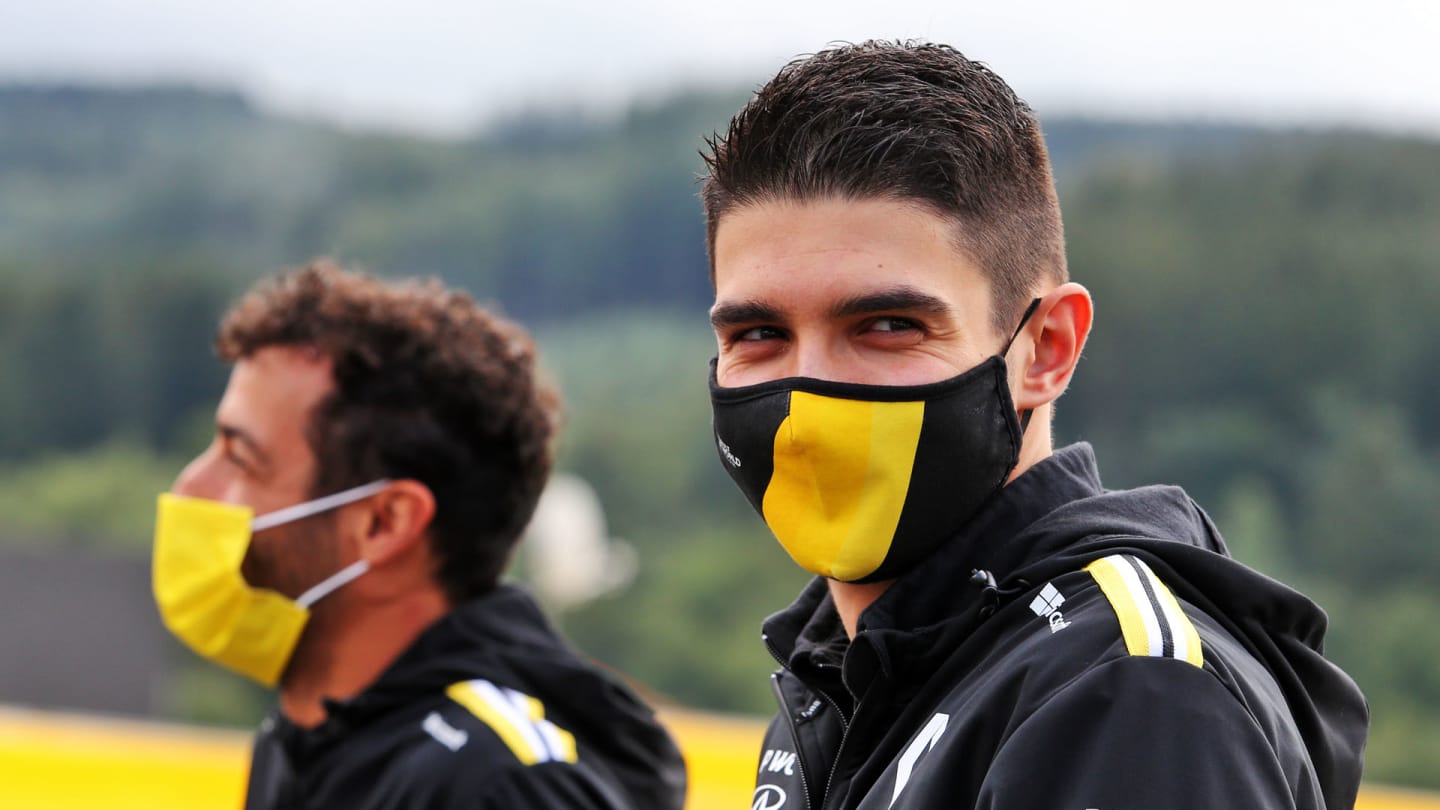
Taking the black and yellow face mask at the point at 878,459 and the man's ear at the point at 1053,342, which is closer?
the black and yellow face mask at the point at 878,459

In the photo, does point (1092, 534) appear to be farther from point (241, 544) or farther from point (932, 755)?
point (241, 544)

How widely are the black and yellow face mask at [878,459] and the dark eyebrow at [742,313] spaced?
0.27 ft

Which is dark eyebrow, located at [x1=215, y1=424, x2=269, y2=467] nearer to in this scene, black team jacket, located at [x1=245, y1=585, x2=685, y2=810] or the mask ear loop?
black team jacket, located at [x1=245, y1=585, x2=685, y2=810]

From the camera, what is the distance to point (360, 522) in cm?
342

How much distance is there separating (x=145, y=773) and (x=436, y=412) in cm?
467

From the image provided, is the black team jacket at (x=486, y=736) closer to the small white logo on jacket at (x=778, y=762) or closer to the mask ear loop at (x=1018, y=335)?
the small white logo on jacket at (x=778, y=762)

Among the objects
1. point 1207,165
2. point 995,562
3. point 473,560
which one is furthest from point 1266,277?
point 995,562

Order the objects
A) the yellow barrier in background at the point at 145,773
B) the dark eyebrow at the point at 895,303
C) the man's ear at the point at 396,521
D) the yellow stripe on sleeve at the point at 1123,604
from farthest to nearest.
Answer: the yellow barrier in background at the point at 145,773
the man's ear at the point at 396,521
the dark eyebrow at the point at 895,303
the yellow stripe on sleeve at the point at 1123,604

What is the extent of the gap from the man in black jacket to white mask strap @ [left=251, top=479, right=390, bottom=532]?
1.56m

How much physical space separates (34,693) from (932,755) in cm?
1544

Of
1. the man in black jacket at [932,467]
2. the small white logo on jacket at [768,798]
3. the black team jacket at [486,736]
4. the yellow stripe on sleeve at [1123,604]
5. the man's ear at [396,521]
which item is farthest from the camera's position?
the man's ear at [396,521]

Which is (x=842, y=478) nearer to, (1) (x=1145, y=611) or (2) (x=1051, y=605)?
(2) (x=1051, y=605)

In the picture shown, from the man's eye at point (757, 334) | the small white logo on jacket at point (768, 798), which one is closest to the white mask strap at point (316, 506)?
the small white logo on jacket at point (768, 798)

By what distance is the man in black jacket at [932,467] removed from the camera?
1.61 metres
